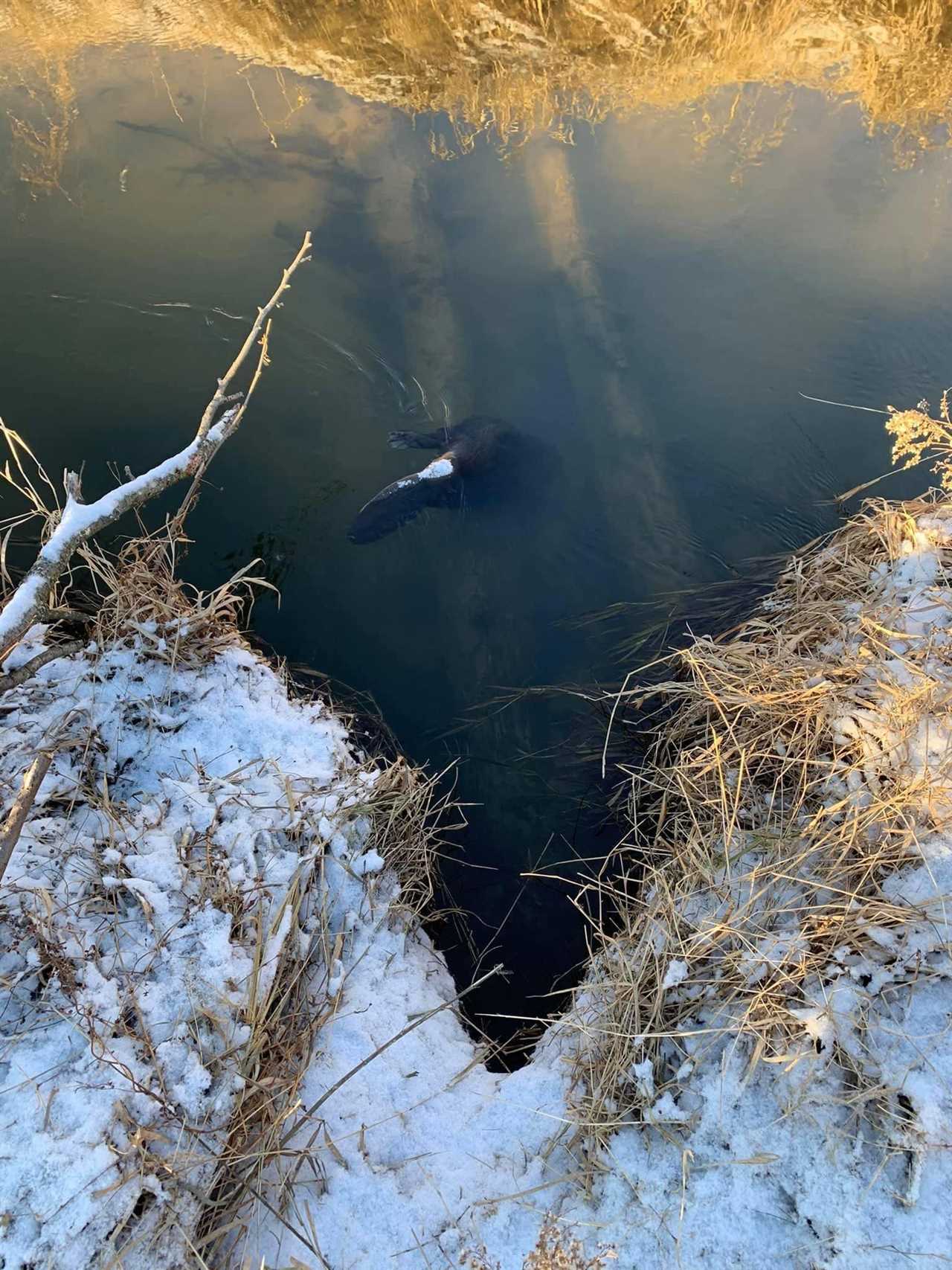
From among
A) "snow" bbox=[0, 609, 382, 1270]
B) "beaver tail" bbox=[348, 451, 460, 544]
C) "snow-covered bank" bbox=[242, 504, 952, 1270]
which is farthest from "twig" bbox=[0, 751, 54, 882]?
"beaver tail" bbox=[348, 451, 460, 544]

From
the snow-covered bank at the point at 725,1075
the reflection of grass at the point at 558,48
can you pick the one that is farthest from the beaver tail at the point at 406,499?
the reflection of grass at the point at 558,48

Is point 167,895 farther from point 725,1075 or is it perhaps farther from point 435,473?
point 435,473

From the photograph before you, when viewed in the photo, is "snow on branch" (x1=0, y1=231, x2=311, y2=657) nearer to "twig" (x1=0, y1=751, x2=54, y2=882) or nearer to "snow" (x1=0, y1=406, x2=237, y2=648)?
"snow" (x1=0, y1=406, x2=237, y2=648)

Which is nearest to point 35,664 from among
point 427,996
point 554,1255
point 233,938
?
point 233,938

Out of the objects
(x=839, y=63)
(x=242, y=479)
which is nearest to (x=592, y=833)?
(x=242, y=479)

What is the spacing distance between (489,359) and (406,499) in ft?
4.36

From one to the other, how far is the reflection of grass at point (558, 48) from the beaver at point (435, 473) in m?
2.97

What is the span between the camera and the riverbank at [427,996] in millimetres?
1769

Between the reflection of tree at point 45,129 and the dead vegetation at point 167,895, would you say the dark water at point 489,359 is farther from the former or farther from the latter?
the dead vegetation at point 167,895

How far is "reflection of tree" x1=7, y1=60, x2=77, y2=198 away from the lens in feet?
18.4

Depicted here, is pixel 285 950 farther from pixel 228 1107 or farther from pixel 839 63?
pixel 839 63

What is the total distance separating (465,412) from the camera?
189 inches

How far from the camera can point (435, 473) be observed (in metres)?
4.44

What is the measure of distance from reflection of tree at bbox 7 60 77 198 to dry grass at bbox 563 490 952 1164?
585 centimetres
